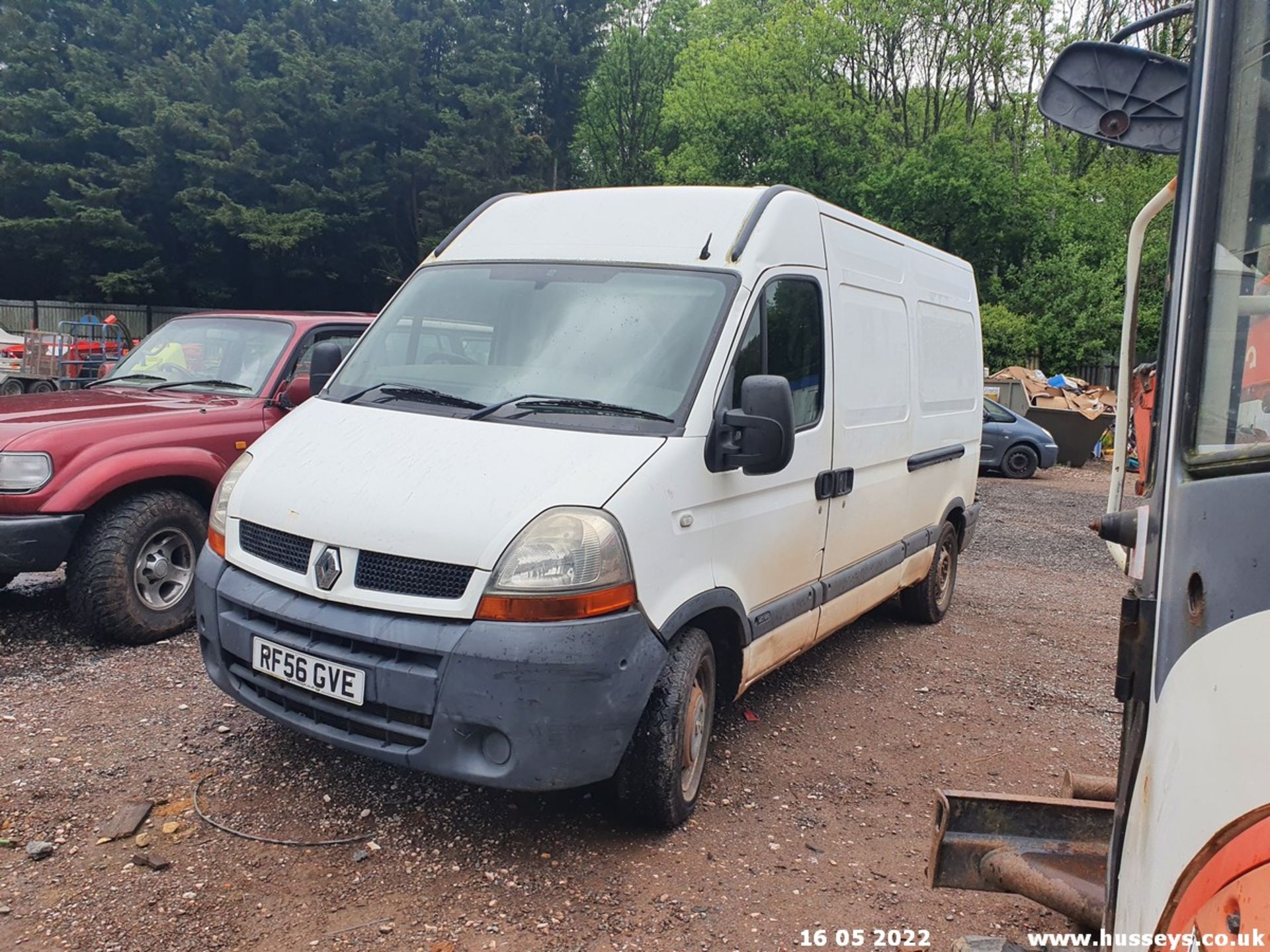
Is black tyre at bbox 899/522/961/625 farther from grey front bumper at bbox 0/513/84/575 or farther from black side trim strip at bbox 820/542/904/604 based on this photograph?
grey front bumper at bbox 0/513/84/575

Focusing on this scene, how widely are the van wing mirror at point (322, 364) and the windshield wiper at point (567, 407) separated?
1.48 m

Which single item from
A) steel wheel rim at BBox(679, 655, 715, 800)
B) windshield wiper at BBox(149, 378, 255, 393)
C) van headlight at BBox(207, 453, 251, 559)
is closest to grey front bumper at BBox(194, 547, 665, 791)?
steel wheel rim at BBox(679, 655, 715, 800)

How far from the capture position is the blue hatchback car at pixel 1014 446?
16.2 meters

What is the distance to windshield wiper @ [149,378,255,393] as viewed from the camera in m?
6.09

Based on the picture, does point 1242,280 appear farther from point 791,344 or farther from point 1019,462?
point 1019,462

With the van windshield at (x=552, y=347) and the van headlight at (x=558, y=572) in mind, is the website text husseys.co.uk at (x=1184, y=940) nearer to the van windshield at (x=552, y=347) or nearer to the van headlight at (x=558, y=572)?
the van headlight at (x=558, y=572)

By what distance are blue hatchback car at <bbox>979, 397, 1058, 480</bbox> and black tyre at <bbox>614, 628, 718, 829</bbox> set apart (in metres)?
13.9

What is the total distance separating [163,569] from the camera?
523 centimetres

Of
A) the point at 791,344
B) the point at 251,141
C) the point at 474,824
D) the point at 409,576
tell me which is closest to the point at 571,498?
the point at 409,576

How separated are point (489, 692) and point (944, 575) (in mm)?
4541

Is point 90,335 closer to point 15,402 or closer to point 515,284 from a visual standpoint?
point 15,402

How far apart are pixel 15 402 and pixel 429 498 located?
3720 millimetres

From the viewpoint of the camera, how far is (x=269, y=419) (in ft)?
19.4

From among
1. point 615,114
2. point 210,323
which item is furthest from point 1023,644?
point 615,114
